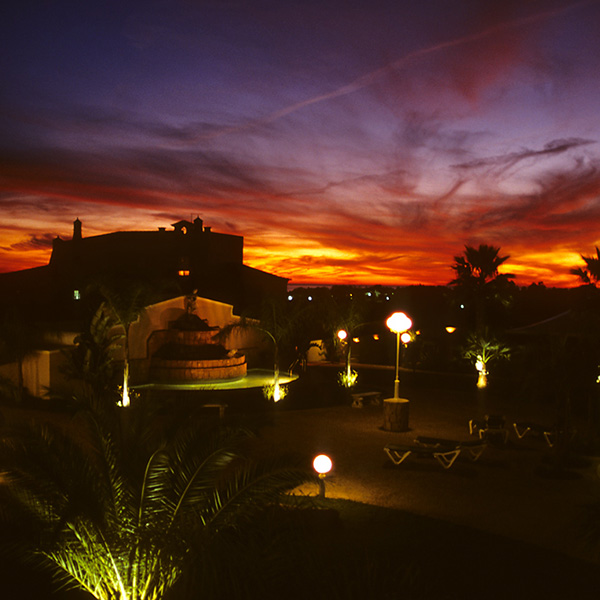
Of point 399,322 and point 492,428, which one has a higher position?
point 399,322

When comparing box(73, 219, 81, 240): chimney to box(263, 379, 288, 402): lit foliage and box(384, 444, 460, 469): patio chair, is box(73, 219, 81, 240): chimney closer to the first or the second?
box(263, 379, 288, 402): lit foliage

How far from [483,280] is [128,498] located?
22518 mm

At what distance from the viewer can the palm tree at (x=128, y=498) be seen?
17.7 ft

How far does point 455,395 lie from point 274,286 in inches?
1015

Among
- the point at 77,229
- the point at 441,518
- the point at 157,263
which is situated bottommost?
the point at 441,518

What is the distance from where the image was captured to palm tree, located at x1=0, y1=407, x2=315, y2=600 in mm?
5410

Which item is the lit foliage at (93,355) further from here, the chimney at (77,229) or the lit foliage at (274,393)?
the chimney at (77,229)

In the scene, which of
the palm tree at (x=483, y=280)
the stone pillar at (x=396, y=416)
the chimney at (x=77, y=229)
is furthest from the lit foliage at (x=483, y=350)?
the chimney at (x=77, y=229)

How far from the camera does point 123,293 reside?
1795 centimetres

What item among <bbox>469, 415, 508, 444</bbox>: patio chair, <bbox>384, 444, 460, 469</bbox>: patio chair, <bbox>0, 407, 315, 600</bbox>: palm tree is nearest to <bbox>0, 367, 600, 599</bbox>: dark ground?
<bbox>384, 444, 460, 469</bbox>: patio chair

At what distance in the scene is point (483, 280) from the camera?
26031 millimetres

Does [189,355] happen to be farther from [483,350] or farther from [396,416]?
[483,350]

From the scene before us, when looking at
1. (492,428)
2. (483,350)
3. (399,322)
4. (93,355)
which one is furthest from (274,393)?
(483,350)

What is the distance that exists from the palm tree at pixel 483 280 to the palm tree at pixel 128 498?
833 inches
